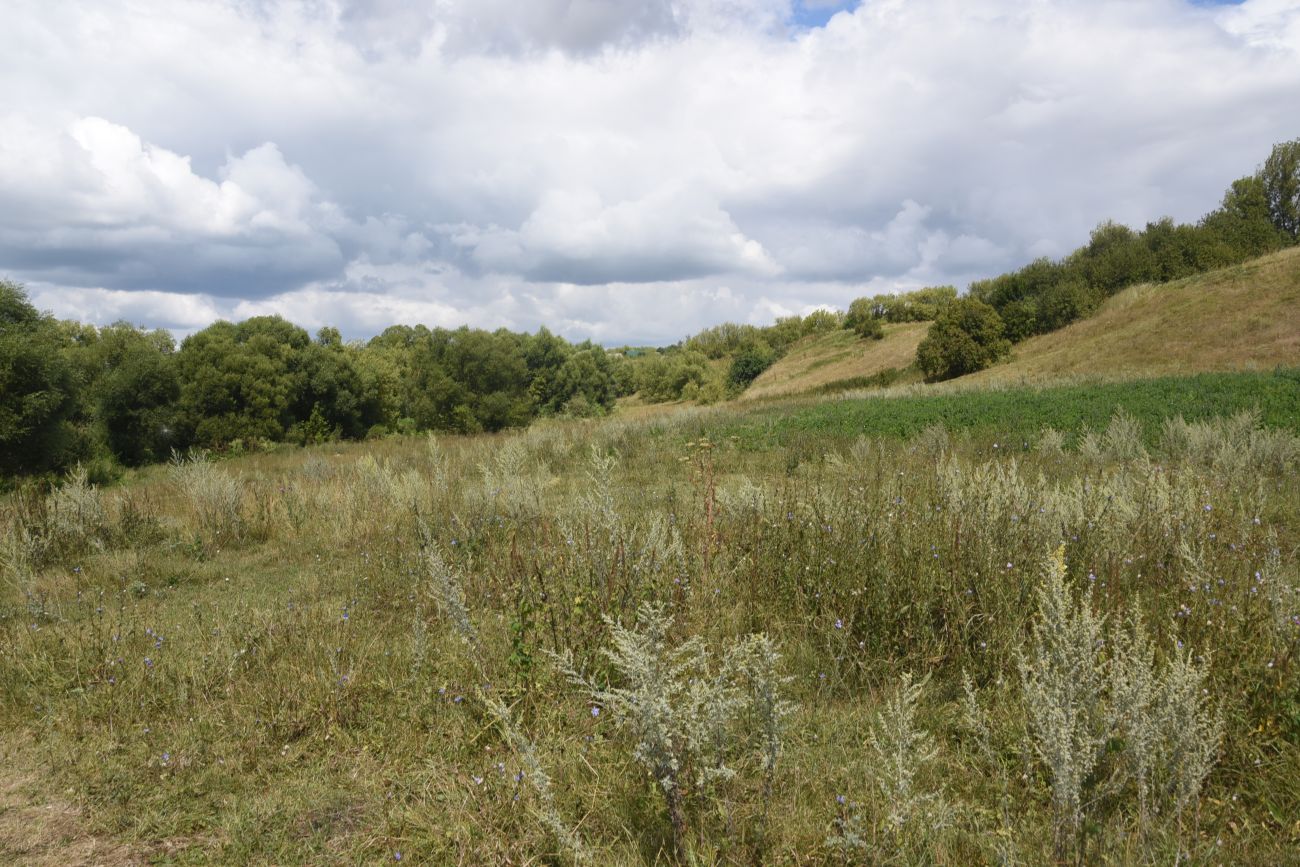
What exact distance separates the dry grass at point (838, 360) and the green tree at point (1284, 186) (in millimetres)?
26470

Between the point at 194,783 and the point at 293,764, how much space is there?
0.45 metres

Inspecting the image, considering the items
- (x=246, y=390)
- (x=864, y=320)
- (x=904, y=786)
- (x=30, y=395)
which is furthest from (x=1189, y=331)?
(x=246, y=390)

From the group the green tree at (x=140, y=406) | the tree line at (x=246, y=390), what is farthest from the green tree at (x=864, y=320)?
the green tree at (x=140, y=406)

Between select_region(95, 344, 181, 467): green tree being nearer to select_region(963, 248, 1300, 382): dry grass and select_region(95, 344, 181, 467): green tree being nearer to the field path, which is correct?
the field path

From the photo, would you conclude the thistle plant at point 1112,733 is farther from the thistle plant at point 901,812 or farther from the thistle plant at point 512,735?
the thistle plant at point 512,735

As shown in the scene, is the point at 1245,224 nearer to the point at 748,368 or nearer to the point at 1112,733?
the point at 748,368

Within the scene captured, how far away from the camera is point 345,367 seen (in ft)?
130

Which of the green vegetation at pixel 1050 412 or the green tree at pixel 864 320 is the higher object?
the green tree at pixel 864 320

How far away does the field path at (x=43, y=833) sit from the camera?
2861 mm

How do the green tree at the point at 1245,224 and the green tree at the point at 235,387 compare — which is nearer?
the green tree at the point at 235,387

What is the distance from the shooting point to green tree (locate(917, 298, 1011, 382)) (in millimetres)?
39906

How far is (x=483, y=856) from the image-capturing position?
2.58m

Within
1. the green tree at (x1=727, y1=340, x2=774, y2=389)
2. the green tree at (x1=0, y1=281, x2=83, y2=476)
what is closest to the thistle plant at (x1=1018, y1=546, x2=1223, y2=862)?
the green tree at (x1=0, y1=281, x2=83, y2=476)

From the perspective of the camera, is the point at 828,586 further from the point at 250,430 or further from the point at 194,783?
the point at 250,430
